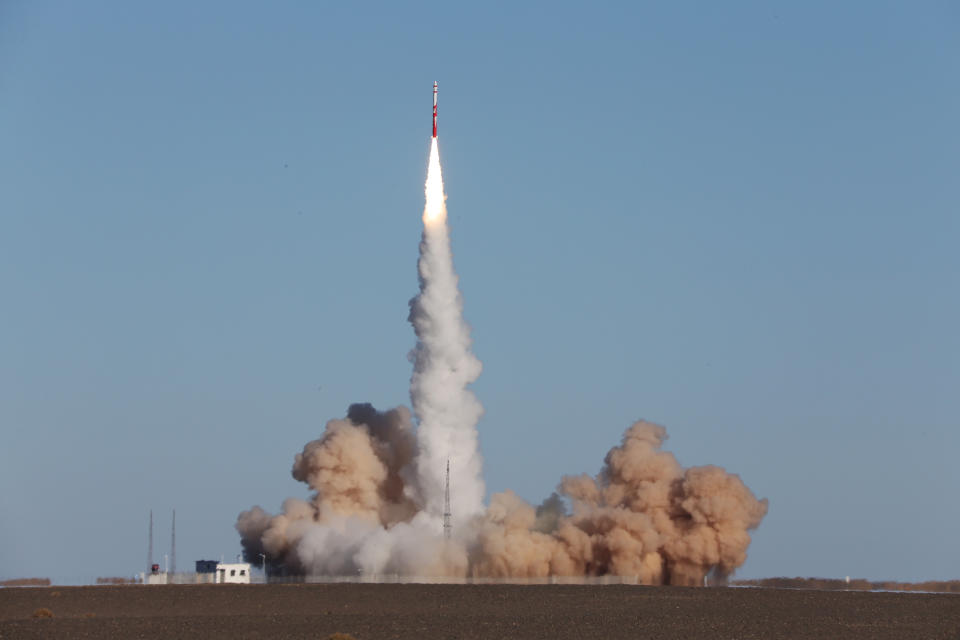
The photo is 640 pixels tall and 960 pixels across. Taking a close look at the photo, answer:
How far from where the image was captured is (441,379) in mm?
92188

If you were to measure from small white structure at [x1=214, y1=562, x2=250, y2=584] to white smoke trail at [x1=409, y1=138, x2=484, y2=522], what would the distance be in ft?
34.0

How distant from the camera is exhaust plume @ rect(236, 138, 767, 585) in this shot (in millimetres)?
91938

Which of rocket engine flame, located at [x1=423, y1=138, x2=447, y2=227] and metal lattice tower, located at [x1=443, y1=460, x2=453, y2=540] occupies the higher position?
rocket engine flame, located at [x1=423, y1=138, x2=447, y2=227]

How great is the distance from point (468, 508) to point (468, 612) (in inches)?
638

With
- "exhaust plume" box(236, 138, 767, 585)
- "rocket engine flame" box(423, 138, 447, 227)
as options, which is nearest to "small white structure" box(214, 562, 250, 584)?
"exhaust plume" box(236, 138, 767, 585)

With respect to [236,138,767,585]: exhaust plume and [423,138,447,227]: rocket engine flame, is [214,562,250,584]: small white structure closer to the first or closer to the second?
[236,138,767,585]: exhaust plume

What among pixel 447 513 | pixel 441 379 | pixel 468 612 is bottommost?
pixel 468 612

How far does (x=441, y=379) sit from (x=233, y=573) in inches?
619

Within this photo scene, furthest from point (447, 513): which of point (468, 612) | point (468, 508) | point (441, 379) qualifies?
point (468, 612)

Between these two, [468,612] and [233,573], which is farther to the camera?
[233,573]

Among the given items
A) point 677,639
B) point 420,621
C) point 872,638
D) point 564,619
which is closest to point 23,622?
point 420,621

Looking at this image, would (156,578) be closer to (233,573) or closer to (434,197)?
(233,573)

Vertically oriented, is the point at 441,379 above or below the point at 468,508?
above

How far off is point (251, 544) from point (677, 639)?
137 feet
